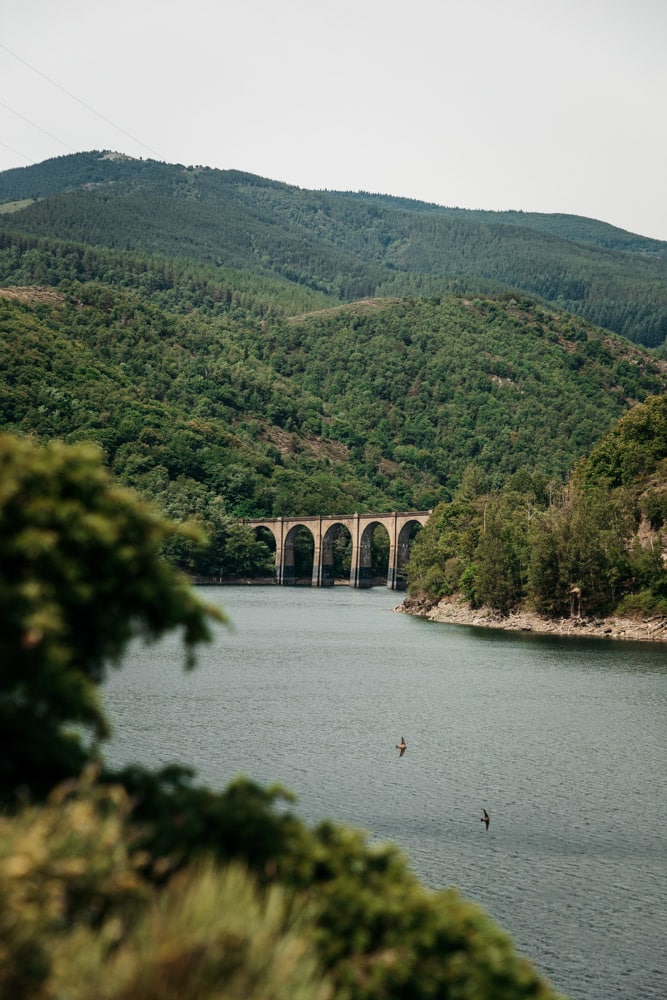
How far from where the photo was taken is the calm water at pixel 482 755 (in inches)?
1009

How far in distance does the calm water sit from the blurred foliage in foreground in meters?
10.8

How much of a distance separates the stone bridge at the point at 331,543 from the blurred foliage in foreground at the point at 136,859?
5534 inches

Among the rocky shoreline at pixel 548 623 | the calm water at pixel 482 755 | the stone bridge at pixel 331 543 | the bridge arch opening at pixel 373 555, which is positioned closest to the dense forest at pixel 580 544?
the rocky shoreline at pixel 548 623

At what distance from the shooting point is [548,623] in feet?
290

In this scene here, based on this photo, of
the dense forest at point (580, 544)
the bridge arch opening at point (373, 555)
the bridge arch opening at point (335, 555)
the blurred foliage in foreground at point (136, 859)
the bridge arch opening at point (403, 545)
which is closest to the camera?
the blurred foliage in foreground at point (136, 859)

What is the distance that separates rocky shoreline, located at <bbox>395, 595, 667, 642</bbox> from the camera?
82.4 meters

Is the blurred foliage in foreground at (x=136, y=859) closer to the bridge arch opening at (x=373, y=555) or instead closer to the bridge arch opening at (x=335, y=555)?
the bridge arch opening at (x=373, y=555)

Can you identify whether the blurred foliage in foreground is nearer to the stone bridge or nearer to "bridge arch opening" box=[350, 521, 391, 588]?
the stone bridge

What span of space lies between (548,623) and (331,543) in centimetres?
7867

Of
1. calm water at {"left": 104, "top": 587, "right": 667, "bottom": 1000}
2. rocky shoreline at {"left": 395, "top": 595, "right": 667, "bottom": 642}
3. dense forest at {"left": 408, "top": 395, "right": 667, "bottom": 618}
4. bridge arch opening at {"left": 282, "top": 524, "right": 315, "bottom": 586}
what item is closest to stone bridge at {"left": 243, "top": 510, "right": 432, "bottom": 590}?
bridge arch opening at {"left": 282, "top": 524, "right": 315, "bottom": 586}

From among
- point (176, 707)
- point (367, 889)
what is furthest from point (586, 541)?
point (367, 889)

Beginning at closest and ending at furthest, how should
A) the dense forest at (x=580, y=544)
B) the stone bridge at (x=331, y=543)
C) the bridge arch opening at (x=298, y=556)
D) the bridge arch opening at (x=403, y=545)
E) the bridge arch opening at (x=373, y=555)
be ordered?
the dense forest at (x=580, y=544) < the bridge arch opening at (x=403, y=545) < the stone bridge at (x=331, y=543) < the bridge arch opening at (x=373, y=555) < the bridge arch opening at (x=298, y=556)

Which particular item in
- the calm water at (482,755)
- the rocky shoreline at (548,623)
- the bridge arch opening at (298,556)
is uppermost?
the bridge arch opening at (298,556)

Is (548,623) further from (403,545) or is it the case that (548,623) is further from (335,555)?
(335,555)
